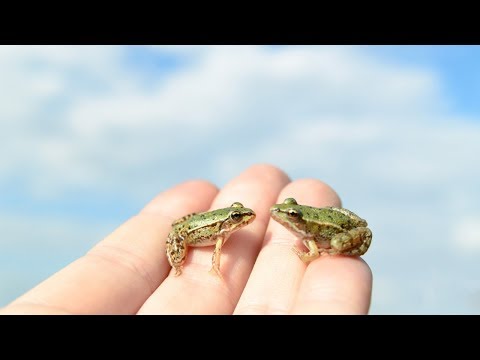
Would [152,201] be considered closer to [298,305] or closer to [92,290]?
[92,290]

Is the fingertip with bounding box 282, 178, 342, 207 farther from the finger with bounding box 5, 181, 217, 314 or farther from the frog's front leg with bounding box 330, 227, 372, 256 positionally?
the finger with bounding box 5, 181, 217, 314

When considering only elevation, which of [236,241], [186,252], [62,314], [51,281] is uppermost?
[236,241]

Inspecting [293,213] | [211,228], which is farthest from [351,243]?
[211,228]

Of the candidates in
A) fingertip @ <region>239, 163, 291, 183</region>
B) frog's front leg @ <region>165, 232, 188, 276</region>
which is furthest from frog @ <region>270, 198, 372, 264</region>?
fingertip @ <region>239, 163, 291, 183</region>

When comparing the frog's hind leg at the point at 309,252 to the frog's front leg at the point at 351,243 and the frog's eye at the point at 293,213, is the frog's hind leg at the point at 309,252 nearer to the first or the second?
the frog's front leg at the point at 351,243

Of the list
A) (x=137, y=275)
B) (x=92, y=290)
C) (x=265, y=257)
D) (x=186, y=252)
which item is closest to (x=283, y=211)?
(x=265, y=257)

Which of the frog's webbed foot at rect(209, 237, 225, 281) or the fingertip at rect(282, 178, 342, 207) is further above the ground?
the fingertip at rect(282, 178, 342, 207)
